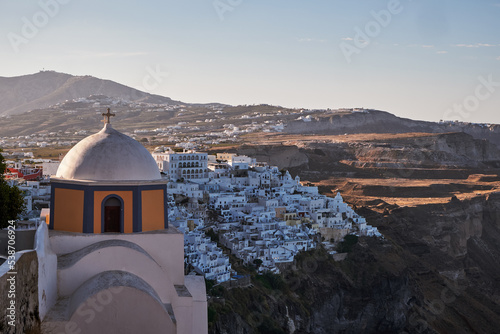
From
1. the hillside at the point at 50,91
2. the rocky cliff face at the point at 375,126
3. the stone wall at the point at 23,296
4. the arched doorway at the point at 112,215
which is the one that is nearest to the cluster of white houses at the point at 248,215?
the arched doorway at the point at 112,215

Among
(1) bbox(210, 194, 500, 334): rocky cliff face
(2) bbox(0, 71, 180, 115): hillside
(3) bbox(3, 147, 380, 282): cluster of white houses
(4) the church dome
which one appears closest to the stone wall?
(4) the church dome

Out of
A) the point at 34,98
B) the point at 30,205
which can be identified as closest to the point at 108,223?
the point at 30,205

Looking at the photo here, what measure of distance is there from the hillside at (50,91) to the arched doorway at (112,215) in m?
173

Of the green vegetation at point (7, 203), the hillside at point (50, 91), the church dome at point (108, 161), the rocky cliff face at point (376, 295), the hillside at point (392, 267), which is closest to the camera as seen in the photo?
the church dome at point (108, 161)

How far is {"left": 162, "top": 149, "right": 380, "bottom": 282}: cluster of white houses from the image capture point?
27503mm

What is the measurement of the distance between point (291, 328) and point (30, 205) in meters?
12.4

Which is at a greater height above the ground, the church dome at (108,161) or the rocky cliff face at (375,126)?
the rocky cliff face at (375,126)

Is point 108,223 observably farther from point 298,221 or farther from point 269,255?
point 298,221

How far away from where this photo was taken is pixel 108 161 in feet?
28.8

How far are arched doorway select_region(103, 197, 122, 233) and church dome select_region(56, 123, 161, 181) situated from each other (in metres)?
0.35

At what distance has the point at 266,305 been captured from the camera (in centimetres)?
2498

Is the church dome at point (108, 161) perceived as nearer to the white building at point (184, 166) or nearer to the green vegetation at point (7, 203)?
the green vegetation at point (7, 203)

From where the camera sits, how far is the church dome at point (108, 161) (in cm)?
874

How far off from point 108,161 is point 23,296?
113 inches
